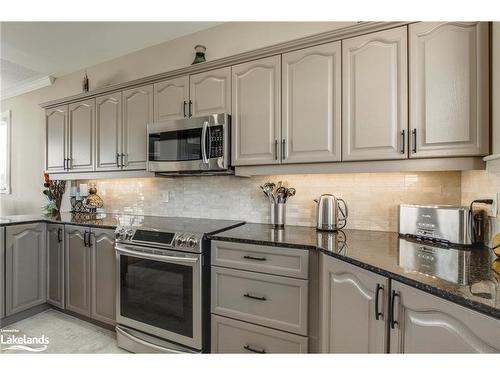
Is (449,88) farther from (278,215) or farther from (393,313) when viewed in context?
(278,215)

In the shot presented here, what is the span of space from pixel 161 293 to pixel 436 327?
1588 millimetres

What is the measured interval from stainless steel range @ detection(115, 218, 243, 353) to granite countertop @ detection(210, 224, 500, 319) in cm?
26

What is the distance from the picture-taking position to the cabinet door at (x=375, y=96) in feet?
4.90

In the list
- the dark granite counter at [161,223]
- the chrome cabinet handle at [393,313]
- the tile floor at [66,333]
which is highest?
the dark granite counter at [161,223]

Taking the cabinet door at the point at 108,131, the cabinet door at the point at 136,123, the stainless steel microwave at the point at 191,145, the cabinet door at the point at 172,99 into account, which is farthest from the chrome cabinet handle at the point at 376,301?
the cabinet door at the point at 108,131

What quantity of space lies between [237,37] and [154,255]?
6.49 feet

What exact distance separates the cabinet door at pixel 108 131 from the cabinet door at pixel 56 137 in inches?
21.8

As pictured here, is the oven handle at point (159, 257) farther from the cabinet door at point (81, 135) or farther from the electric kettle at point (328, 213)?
the cabinet door at point (81, 135)

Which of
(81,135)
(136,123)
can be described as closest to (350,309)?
(136,123)

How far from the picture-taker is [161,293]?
182 cm
